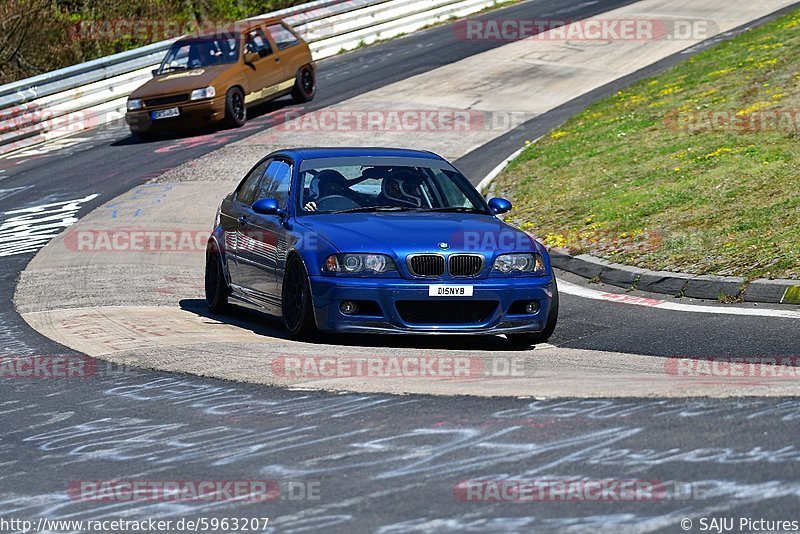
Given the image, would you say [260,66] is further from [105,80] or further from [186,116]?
[105,80]

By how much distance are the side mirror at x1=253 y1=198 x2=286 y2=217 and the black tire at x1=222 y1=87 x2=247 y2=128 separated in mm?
14155

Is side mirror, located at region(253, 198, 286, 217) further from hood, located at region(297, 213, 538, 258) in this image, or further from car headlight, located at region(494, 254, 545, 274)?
car headlight, located at region(494, 254, 545, 274)

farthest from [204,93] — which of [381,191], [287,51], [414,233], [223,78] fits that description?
[414,233]

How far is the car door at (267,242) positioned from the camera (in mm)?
11094

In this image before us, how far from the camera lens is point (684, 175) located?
651 inches

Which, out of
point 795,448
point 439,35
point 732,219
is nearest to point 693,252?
point 732,219

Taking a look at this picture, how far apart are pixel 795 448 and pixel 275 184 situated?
6.45 metres

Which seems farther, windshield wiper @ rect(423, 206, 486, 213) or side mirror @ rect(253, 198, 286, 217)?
windshield wiper @ rect(423, 206, 486, 213)

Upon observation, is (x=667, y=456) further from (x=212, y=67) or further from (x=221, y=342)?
(x=212, y=67)

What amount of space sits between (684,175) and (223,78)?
10825 mm

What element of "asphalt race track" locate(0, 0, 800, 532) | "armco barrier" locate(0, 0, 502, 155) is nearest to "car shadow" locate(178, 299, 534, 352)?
"asphalt race track" locate(0, 0, 800, 532)

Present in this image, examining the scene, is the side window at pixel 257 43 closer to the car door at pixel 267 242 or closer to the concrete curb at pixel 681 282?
the concrete curb at pixel 681 282

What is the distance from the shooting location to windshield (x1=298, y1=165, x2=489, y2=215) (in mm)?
11203

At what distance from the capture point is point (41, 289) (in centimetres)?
1396
